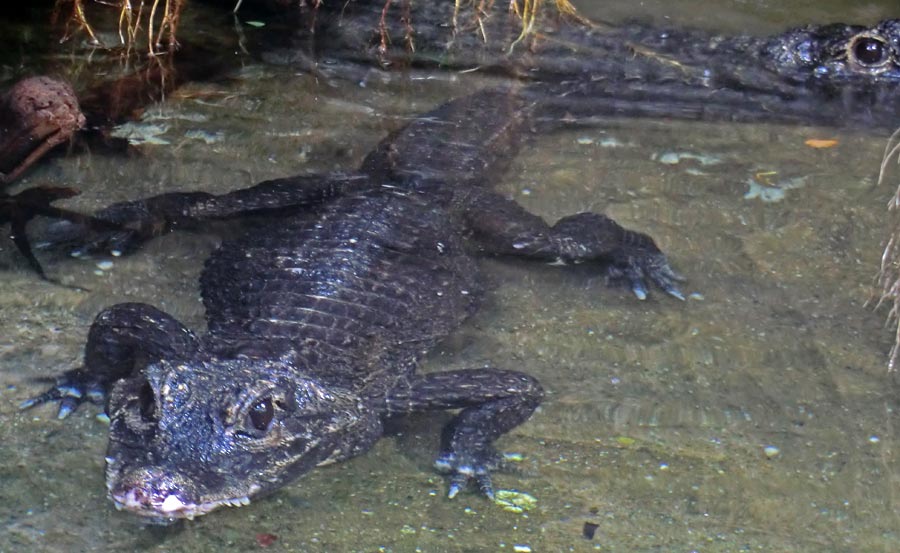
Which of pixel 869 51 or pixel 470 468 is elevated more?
pixel 869 51

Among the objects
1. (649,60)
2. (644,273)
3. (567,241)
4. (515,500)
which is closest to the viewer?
(515,500)

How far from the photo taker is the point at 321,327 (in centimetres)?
410

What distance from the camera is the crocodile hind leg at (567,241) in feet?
16.2

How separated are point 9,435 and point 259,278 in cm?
117

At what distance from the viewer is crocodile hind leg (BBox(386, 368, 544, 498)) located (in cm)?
377

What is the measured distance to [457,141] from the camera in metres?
5.74

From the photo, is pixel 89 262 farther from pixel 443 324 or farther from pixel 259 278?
pixel 443 324

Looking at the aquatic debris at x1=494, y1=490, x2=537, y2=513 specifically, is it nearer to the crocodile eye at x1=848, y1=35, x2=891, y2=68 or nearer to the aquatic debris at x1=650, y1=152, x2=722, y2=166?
the aquatic debris at x1=650, y1=152, x2=722, y2=166

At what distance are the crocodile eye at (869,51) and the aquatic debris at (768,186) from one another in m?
1.84

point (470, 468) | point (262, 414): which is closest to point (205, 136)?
point (262, 414)

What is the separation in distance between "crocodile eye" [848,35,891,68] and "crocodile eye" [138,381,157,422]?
17.8 feet

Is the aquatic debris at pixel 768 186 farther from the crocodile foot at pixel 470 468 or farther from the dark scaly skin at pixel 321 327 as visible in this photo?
the crocodile foot at pixel 470 468

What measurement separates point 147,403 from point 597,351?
1.83 metres

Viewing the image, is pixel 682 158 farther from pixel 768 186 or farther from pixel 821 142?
pixel 821 142
